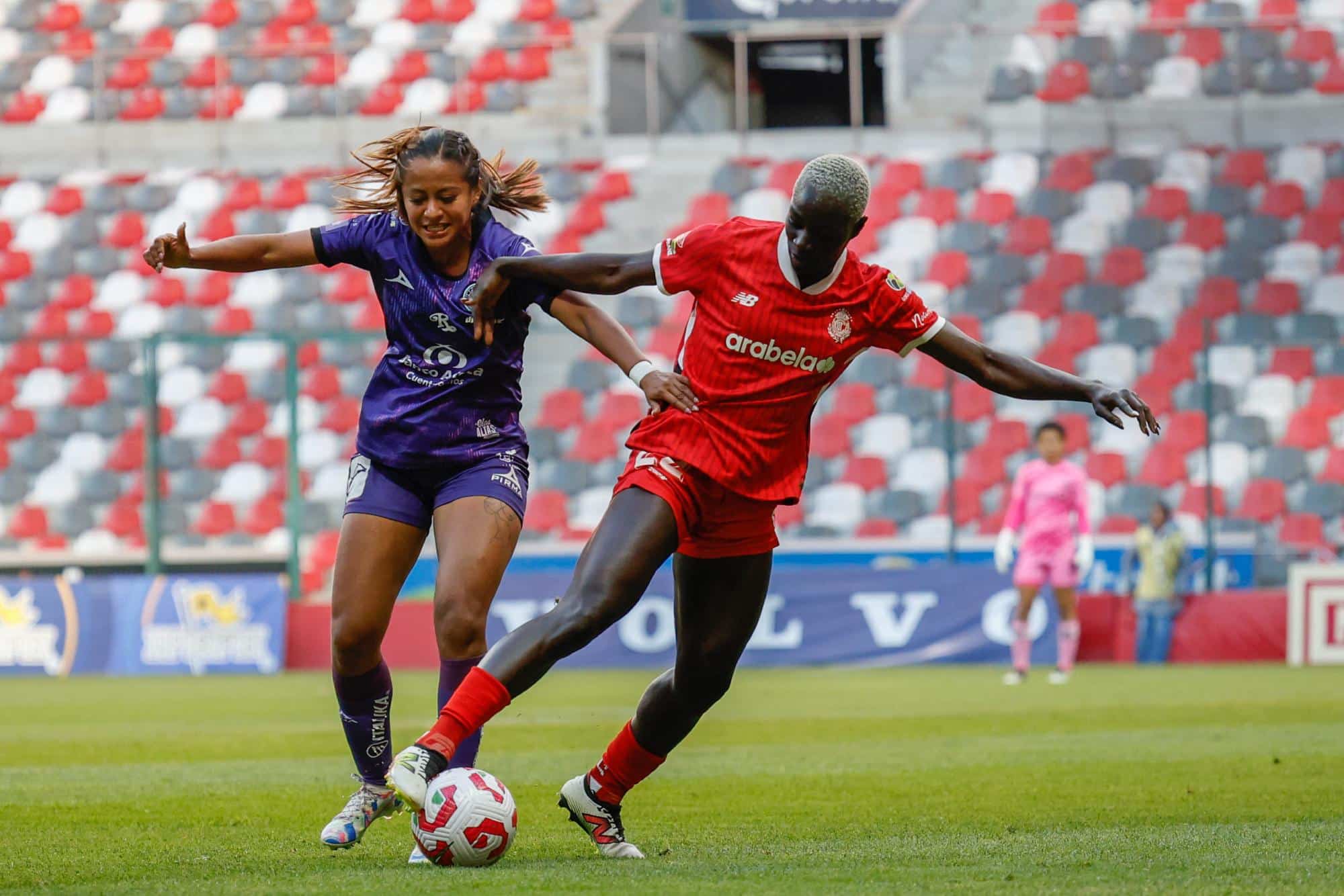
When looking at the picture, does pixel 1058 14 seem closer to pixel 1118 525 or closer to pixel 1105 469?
pixel 1105 469

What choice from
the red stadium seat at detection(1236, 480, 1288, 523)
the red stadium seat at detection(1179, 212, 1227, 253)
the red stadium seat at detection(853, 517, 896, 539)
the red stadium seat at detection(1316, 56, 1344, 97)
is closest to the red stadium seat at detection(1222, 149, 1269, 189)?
the red stadium seat at detection(1179, 212, 1227, 253)

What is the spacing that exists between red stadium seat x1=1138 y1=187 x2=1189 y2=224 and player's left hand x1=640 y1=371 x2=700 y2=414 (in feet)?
60.0

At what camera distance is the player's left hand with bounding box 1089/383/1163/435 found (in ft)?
19.2

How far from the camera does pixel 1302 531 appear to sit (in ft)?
63.0

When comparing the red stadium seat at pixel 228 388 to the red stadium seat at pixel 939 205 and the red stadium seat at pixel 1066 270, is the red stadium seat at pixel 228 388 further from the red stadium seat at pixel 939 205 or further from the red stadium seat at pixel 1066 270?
the red stadium seat at pixel 1066 270

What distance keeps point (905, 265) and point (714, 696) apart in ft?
57.3

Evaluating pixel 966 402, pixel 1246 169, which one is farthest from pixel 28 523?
pixel 1246 169

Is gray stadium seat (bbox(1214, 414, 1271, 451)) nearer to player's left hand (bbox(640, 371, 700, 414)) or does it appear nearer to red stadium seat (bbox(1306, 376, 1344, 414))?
red stadium seat (bbox(1306, 376, 1344, 414))

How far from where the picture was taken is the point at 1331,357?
19.0m

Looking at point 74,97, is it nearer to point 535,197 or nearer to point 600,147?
point 600,147

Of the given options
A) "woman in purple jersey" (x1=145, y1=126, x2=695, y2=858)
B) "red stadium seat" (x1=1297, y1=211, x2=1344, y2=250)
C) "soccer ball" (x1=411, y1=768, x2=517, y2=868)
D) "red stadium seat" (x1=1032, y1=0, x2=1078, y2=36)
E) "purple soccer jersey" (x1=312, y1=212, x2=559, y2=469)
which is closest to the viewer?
"soccer ball" (x1=411, y1=768, x2=517, y2=868)

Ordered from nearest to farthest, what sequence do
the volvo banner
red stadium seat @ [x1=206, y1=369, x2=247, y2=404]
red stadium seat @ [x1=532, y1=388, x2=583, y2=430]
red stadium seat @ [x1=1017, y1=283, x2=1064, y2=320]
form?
red stadium seat @ [x1=532, y1=388, x2=583, y2=430] → red stadium seat @ [x1=206, y1=369, x2=247, y2=404] → red stadium seat @ [x1=1017, y1=283, x2=1064, y2=320] → the volvo banner

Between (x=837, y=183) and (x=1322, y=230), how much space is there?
739 inches

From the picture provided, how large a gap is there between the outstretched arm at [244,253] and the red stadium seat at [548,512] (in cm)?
1392
